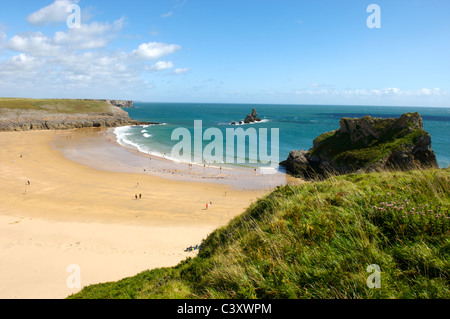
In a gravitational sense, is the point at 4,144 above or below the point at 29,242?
above

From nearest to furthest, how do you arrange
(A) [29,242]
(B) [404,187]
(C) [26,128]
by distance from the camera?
1. (B) [404,187]
2. (A) [29,242]
3. (C) [26,128]

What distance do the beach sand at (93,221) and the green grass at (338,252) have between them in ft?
27.4

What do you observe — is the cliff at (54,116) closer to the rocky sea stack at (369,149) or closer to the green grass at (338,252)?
the rocky sea stack at (369,149)

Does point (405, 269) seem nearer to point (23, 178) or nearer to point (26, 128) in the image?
point (23, 178)

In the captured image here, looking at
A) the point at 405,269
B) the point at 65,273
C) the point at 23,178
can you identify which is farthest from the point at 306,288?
the point at 23,178

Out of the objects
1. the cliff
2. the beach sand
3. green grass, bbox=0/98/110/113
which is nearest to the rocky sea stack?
the beach sand

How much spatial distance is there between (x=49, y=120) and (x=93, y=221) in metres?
78.6

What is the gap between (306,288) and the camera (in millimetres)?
4113

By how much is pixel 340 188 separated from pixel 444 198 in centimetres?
233

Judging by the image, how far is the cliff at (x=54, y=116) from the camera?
74750 mm

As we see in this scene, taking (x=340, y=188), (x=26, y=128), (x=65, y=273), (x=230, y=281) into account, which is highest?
(x=26, y=128)

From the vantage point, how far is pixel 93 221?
2047 centimetres
